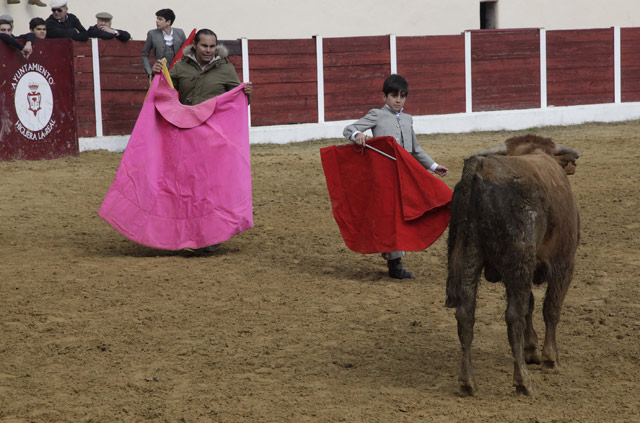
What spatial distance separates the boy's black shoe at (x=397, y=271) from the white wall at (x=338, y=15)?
843 centimetres

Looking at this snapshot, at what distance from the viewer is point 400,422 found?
3.25m

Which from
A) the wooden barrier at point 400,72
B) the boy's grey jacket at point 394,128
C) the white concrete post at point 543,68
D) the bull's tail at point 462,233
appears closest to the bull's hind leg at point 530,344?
the bull's tail at point 462,233

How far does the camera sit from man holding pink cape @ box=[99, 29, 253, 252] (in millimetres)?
6148

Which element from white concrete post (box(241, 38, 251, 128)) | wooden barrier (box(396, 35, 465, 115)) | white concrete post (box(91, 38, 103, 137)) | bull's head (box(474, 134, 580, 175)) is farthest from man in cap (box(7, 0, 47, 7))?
bull's head (box(474, 134, 580, 175))

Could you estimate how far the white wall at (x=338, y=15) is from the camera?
520 inches

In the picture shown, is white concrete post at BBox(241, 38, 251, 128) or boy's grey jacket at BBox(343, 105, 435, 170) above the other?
white concrete post at BBox(241, 38, 251, 128)

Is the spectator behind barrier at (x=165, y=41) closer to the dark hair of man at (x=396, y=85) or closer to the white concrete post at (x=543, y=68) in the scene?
the dark hair of man at (x=396, y=85)

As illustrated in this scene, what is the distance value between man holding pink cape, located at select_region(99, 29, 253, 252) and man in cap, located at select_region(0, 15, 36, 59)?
3826 mm

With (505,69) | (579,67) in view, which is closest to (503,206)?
(505,69)

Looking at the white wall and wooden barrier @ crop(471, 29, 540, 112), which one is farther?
wooden barrier @ crop(471, 29, 540, 112)

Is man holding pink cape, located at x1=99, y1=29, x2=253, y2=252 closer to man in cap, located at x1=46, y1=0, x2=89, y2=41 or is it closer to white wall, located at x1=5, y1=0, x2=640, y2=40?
man in cap, located at x1=46, y1=0, x2=89, y2=41

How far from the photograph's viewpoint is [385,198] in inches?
207

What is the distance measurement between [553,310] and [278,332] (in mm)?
1306

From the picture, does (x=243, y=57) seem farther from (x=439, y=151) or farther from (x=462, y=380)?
(x=462, y=380)
